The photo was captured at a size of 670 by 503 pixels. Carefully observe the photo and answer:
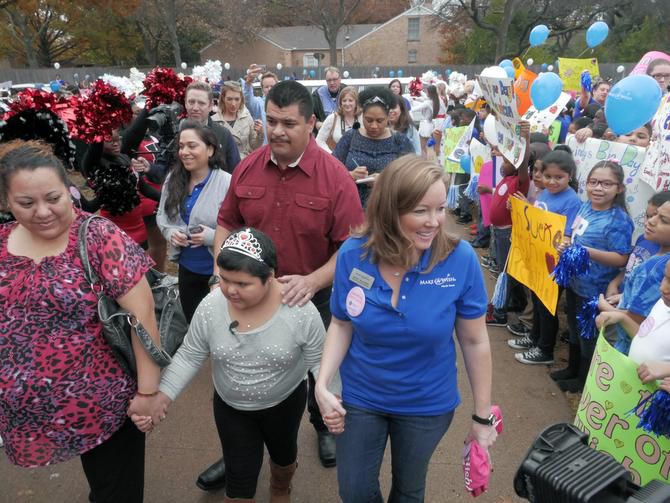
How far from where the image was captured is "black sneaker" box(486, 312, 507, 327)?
16.3 feet

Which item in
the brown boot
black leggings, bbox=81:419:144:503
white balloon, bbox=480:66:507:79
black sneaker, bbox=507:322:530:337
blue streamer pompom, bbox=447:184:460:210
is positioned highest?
white balloon, bbox=480:66:507:79

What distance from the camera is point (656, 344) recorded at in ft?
7.30

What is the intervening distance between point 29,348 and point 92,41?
161ft

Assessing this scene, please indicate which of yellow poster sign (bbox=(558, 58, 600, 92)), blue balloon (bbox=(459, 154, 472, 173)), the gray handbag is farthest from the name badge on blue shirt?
yellow poster sign (bbox=(558, 58, 600, 92))

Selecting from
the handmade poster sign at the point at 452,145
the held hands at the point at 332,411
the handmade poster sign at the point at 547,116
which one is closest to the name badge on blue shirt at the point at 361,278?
the held hands at the point at 332,411

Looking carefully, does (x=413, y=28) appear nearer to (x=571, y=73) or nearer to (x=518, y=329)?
(x=571, y=73)

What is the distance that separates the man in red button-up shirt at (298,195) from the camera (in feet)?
8.13

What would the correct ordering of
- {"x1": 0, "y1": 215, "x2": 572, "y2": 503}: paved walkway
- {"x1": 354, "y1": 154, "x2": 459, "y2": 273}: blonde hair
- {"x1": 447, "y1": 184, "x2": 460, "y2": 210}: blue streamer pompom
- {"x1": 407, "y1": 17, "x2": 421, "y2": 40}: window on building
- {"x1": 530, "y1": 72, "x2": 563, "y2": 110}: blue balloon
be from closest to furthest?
{"x1": 354, "y1": 154, "x2": 459, "y2": 273}: blonde hair
{"x1": 0, "y1": 215, "x2": 572, "y2": 503}: paved walkway
{"x1": 530, "y1": 72, "x2": 563, "y2": 110}: blue balloon
{"x1": 447, "y1": 184, "x2": 460, "y2": 210}: blue streamer pompom
{"x1": 407, "y1": 17, "x2": 421, "y2": 40}: window on building

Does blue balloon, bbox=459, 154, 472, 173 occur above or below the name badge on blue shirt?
below

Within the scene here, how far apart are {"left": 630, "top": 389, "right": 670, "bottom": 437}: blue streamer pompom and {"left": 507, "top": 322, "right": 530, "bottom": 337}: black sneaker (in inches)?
103

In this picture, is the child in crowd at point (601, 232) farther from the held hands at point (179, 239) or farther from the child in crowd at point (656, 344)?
the held hands at point (179, 239)

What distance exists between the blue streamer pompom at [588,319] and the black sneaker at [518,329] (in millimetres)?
1575

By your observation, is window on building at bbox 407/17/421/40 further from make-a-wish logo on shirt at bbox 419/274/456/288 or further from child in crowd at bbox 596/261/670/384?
make-a-wish logo on shirt at bbox 419/274/456/288

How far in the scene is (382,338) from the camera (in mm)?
1931
